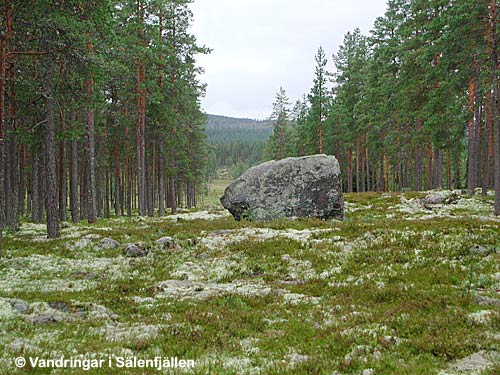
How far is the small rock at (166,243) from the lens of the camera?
17.3m

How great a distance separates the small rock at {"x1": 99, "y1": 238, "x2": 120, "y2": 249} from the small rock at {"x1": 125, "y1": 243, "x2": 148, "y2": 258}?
118 centimetres

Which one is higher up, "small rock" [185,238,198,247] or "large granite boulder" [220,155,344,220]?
"large granite boulder" [220,155,344,220]

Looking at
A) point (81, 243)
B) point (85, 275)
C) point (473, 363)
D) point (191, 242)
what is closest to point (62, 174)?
point (81, 243)

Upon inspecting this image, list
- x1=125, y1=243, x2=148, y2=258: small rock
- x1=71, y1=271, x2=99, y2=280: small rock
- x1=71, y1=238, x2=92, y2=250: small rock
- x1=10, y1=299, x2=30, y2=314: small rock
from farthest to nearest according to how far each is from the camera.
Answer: x1=71, y1=238, x2=92, y2=250: small rock
x1=125, y1=243, x2=148, y2=258: small rock
x1=71, y1=271, x2=99, y2=280: small rock
x1=10, y1=299, x2=30, y2=314: small rock

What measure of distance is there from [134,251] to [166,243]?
157cm

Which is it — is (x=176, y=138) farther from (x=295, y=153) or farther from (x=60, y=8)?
(x=295, y=153)

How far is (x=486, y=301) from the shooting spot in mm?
8453

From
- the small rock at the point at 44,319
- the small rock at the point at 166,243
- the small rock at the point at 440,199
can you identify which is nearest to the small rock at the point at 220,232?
the small rock at the point at 166,243

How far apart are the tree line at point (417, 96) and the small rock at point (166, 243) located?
735 inches

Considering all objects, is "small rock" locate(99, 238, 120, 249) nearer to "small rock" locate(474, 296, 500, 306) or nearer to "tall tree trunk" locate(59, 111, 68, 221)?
"tall tree trunk" locate(59, 111, 68, 221)

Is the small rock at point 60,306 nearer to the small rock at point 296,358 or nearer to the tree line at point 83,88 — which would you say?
the small rock at point 296,358

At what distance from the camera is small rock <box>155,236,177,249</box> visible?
17.3 m

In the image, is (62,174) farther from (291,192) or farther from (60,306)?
(60,306)

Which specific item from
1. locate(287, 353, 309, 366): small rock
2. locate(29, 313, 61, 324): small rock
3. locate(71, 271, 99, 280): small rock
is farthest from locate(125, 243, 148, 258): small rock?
locate(287, 353, 309, 366): small rock
